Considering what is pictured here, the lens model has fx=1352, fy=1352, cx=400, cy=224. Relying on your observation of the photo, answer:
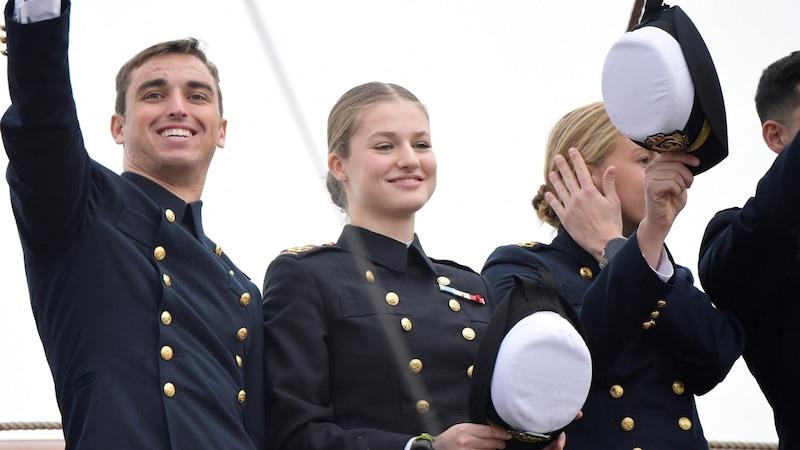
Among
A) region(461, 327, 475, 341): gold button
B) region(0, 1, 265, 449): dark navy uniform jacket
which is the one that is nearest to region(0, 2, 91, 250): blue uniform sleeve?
region(0, 1, 265, 449): dark navy uniform jacket

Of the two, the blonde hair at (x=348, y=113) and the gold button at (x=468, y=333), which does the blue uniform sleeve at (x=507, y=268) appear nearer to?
the gold button at (x=468, y=333)

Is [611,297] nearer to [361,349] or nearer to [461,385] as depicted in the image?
[461,385]

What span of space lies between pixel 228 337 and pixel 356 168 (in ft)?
1.94

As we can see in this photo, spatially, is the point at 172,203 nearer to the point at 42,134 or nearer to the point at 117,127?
the point at 117,127

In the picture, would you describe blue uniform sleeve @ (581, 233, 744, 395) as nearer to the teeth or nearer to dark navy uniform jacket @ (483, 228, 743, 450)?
dark navy uniform jacket @ (483, 228, 743, 450)

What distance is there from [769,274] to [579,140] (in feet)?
2.22

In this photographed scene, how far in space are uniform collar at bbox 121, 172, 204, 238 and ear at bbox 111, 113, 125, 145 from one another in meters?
0.16

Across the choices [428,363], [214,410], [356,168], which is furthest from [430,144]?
[214,410]

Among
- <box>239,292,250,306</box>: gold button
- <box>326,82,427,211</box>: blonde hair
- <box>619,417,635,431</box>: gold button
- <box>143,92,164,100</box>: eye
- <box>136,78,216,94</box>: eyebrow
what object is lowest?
<box>619,417,635,431</box>: gold button

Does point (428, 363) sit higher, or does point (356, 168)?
point (356, 168)

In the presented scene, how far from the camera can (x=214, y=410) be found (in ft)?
9.19

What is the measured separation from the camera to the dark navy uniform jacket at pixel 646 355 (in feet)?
10.1

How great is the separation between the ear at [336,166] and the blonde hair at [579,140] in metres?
0.60

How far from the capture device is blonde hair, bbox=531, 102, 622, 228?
352 cm
